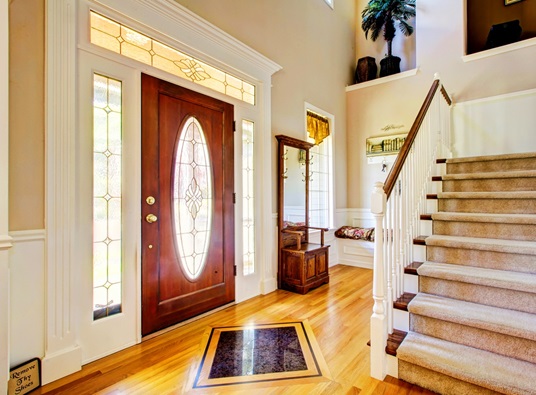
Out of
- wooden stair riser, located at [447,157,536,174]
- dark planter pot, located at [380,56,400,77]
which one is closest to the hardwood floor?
wooden stair riser, located at [447,157,536,174]

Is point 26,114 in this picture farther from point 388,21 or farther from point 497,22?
point 497,22

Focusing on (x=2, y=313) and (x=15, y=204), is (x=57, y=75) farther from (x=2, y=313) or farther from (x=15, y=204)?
(x=2, y=313)

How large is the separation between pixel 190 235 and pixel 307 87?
2.89 meters

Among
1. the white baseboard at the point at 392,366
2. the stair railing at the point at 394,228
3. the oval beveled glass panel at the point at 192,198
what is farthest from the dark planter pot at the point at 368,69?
the white baseboard at the point at 392,366

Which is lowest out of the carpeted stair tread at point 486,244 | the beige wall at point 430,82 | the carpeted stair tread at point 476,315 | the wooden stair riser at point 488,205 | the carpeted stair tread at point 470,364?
the carpeted stair tread at point 470,364

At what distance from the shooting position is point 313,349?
2135 mm

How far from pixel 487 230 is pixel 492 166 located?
1122 mm

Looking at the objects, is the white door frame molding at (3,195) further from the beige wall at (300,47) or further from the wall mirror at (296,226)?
the wall mirror at (296,226)

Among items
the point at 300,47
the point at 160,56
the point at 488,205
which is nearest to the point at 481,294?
the point at 488,205

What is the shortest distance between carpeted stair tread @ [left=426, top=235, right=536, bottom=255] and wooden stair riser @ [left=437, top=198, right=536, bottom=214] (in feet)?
1.28

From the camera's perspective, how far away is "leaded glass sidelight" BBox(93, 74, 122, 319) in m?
2.04

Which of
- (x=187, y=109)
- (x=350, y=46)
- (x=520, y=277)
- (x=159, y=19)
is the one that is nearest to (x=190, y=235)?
(x=187, y=109)

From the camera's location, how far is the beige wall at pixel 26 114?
5.53 feet

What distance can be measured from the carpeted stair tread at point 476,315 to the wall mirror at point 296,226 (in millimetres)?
1595
